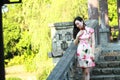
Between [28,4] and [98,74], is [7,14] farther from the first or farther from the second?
[98,74]

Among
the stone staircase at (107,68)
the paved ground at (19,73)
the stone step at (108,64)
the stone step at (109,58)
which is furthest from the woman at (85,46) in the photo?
the paved ground at (19,73)

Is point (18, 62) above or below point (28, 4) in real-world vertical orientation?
below

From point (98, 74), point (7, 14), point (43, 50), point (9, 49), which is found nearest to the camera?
point (98, 74)

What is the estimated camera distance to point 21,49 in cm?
4341

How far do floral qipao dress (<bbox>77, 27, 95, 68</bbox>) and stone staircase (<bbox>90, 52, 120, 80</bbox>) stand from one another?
1224mm

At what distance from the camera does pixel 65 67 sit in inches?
297

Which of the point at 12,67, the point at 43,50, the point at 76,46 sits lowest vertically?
the point at 12,67

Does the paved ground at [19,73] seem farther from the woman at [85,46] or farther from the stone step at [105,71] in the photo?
the woman at [85,46]

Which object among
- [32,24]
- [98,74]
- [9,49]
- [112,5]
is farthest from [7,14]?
[98,74]

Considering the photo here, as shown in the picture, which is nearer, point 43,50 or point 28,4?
point 43,50

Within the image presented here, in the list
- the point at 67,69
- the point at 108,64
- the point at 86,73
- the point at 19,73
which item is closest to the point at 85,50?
the point at 86,73

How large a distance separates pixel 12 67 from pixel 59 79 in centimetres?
3668

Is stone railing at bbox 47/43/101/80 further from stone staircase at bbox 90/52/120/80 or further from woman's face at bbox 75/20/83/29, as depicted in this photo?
stone staircase at bbox 90/52/120/80

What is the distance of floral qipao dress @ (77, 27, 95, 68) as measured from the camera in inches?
316
